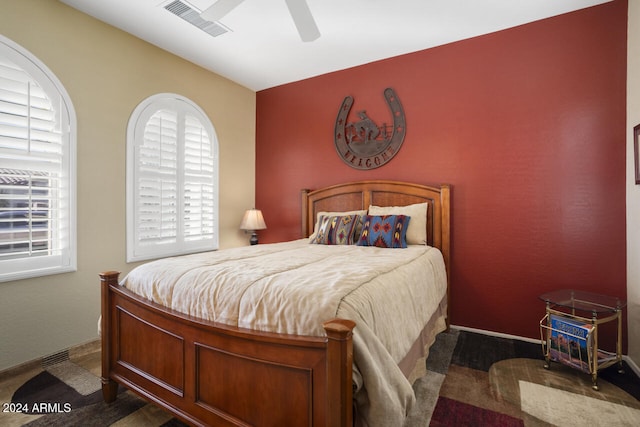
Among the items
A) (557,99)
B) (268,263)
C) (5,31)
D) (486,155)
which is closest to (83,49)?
(5,31)

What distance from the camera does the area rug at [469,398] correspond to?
1.74 metres

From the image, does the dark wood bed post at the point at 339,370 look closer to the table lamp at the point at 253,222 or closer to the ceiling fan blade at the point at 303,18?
the ceiling fan blade at the point at 303,18

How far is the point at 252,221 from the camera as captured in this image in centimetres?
397

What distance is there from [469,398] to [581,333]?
878 mm

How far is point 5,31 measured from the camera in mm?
2215

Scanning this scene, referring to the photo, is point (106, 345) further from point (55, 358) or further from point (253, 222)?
point (253, 222)

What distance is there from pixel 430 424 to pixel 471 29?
3.10m

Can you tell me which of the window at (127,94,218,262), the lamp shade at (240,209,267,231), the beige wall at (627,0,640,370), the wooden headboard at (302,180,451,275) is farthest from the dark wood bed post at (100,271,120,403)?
the beige wall at (627,0,640,370)

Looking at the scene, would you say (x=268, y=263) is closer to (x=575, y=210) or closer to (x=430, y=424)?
(x=430, y=424)

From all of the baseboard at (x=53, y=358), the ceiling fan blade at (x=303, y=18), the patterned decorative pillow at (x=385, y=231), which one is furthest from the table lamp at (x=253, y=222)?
the ceiling fan blade at (x=303, y=18)

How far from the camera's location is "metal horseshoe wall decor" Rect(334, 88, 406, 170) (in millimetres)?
3426

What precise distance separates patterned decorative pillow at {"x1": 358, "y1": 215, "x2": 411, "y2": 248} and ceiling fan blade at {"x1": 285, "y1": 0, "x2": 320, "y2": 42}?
1.58m

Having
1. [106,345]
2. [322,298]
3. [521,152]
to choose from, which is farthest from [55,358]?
[521,152]

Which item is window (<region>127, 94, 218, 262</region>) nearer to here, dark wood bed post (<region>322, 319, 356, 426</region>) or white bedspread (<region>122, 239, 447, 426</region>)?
white bedspread (<region>122, 239, 447, 426</region>)
